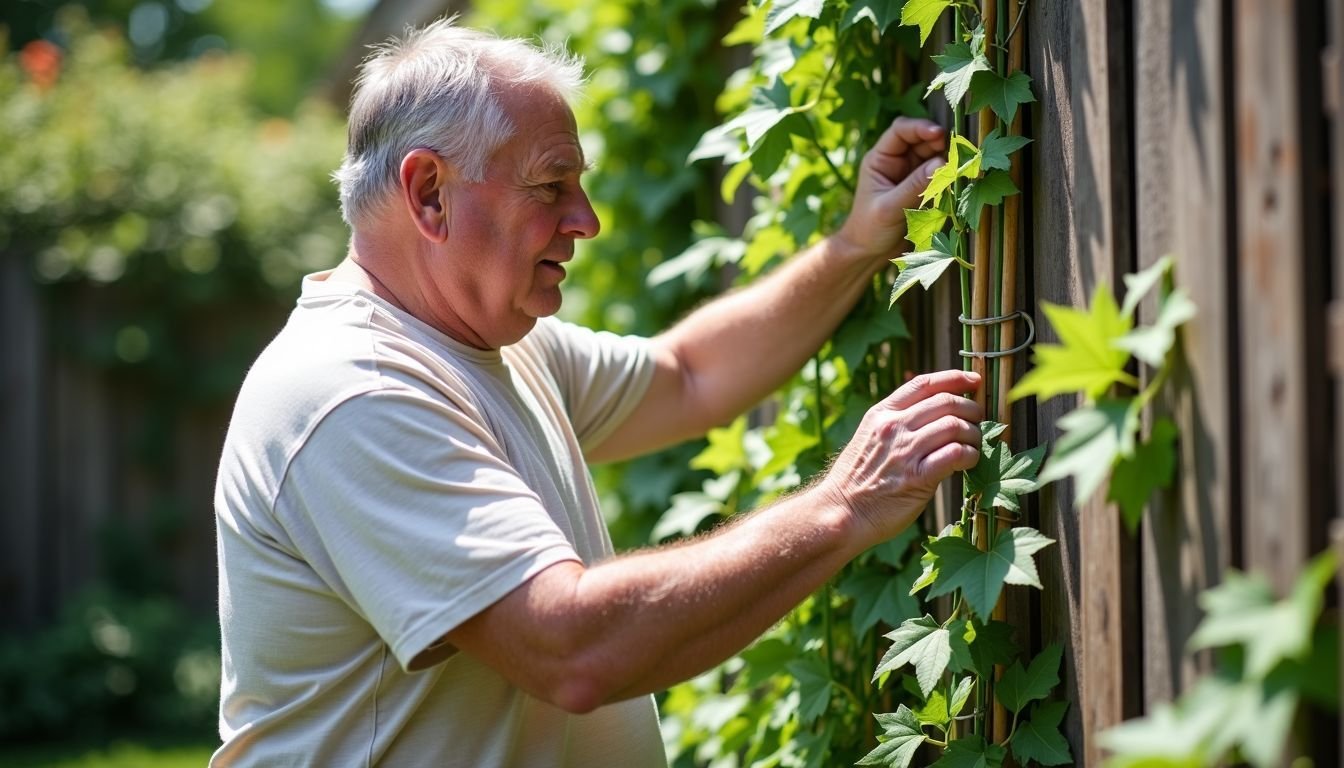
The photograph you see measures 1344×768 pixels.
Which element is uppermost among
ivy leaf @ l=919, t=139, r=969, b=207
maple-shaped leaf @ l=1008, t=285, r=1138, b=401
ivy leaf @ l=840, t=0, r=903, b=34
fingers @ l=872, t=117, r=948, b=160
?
ivy leaf @ l=840, t=0, r=903, b=34

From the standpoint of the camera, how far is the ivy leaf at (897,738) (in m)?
2.01

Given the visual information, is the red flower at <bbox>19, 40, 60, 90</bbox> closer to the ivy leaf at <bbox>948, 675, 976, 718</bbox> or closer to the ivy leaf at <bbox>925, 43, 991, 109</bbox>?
the ivy leaf at <bbox>925, 43, 991, 109</bbox>

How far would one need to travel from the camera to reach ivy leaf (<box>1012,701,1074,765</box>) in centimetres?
181

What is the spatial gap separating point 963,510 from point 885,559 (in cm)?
40

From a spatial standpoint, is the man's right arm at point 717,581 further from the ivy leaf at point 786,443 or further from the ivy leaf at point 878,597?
the ivy leaf at point 786,443

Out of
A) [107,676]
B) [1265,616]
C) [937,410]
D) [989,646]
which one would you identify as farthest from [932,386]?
[107,676]

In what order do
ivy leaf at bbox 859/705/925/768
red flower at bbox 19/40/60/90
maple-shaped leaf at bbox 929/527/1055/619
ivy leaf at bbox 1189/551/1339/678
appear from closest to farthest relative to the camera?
ivy leaf at bbox 1189/551/1339/678 < maple-shaped leaf at bbox 929/527/1055/619 < ivy leaf at bbox 859/705/925/768 < red flower at bbox 19/40/60/90

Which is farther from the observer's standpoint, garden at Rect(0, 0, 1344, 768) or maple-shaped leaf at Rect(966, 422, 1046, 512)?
maple-shaped leaf at Rect(966, 422, 1046, 512)

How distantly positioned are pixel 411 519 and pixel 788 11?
1082 millimetres

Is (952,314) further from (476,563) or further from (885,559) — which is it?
(476,563)

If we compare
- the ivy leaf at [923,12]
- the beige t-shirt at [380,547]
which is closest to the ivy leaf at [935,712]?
the beige t-shirt at [380,547]

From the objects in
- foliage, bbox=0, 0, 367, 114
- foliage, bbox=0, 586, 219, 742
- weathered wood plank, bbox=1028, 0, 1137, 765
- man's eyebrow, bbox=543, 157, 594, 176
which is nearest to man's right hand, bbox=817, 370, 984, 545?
weathered wood plank, bbox=1028, 0, 1137, 765

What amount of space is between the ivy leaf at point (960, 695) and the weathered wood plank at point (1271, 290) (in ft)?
2.21

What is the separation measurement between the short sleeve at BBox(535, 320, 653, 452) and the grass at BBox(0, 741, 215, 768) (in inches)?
147
